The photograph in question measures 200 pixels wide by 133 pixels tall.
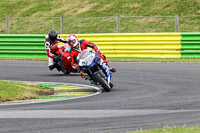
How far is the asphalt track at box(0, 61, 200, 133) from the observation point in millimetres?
7484

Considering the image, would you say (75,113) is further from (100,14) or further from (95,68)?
(100,14)

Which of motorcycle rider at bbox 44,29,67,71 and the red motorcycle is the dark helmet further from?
the red motorcycle

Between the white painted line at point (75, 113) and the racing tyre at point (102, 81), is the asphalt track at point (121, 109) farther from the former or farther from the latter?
the racing tyre at point (102, 81)

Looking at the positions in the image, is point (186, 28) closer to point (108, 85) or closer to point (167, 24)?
point (167, 24)

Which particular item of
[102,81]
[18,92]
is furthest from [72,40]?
[18,92]

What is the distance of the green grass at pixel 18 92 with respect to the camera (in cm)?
1090

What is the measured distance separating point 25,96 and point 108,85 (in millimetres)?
1957

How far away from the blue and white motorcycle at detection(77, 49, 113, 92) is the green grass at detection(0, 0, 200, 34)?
64.2ft

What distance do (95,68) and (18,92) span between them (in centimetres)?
196

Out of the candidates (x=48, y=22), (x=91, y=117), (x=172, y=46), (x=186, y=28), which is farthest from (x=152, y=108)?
(x=48, y=22)

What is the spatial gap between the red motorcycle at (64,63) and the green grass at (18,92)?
150 inches

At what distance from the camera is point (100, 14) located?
1612 inches

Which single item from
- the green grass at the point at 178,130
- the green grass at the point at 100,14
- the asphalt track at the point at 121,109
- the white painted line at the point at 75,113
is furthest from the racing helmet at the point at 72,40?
the green grass at the point at 100,14

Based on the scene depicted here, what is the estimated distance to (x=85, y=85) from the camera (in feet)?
43.8
